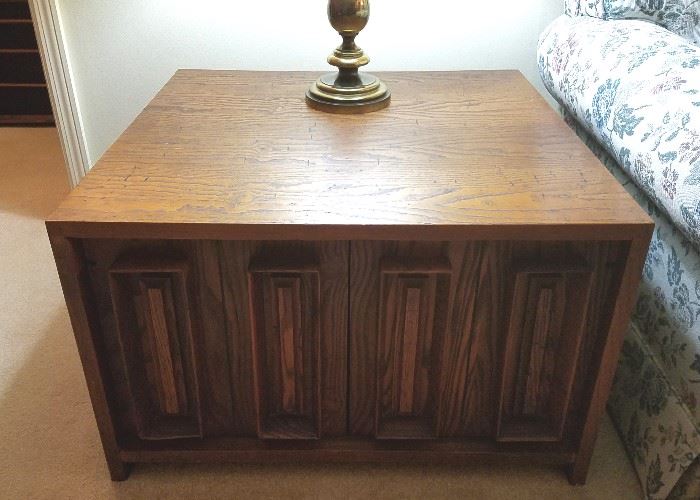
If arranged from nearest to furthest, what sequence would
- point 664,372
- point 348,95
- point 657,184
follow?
point 657,184 < point 664,372 < point 348,95

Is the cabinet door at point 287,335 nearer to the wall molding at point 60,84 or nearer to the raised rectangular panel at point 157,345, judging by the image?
the raised rectangular panel at point 157,345

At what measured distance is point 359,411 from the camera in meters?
0.98

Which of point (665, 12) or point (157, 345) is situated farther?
point (665, 12)

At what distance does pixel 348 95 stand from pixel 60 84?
84 centimetres

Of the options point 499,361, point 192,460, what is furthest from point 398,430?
point 192,460

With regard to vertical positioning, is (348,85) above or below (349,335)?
above

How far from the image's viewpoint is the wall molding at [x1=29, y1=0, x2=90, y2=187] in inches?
57.8

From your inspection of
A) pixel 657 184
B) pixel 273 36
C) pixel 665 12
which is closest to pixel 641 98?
pixel 657 184

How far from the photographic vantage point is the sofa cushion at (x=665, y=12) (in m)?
1.16

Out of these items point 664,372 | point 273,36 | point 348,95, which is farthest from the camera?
point 273,36

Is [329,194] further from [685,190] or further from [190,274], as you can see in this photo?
[685,190]

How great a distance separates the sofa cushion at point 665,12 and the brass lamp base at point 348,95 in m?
0.46

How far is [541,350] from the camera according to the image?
3.00ft

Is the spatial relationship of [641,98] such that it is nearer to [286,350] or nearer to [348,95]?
[348,95]
